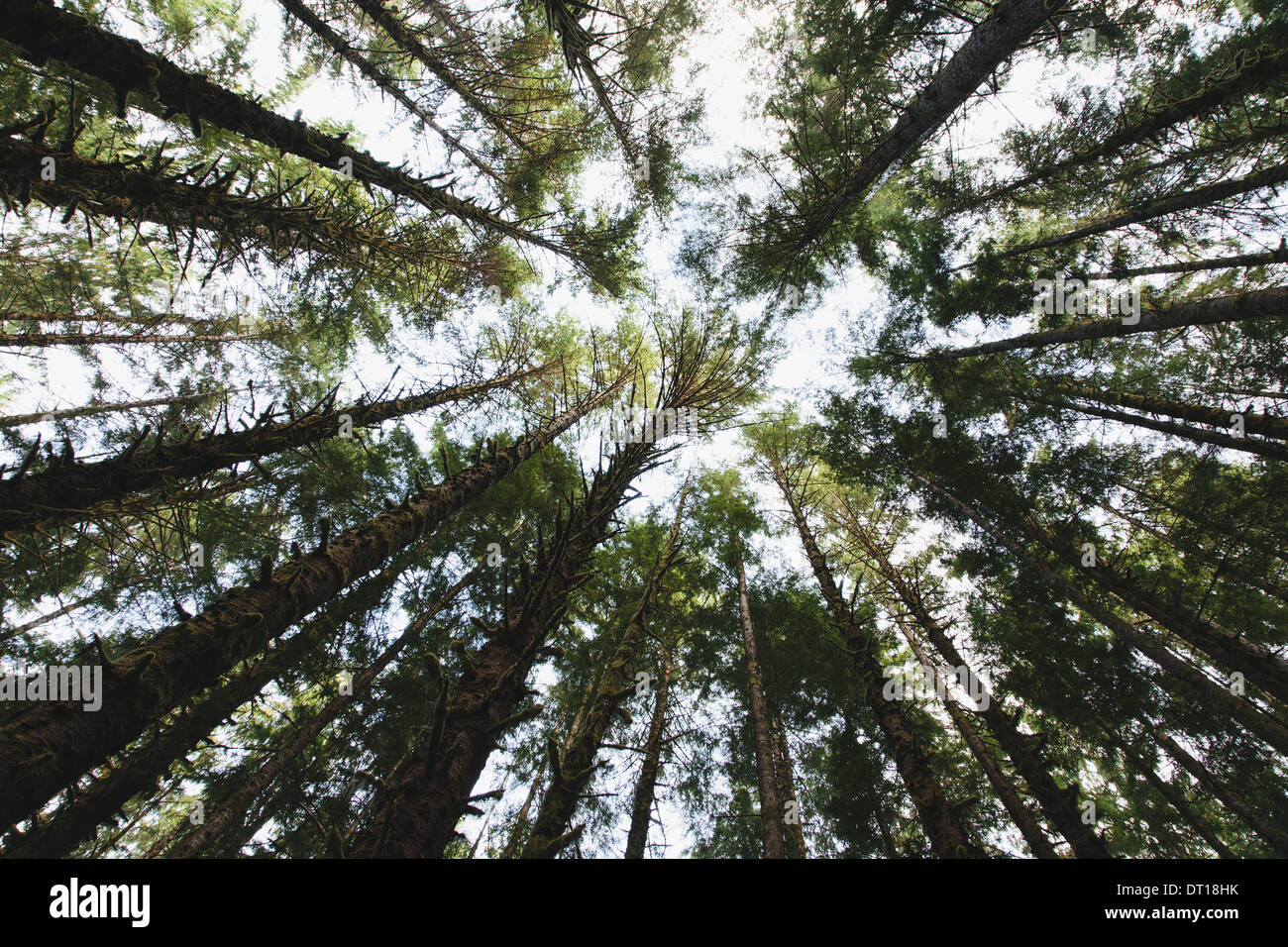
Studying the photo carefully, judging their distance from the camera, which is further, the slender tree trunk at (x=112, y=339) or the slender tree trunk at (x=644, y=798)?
the slender tree trunk at (x=112, y=339)

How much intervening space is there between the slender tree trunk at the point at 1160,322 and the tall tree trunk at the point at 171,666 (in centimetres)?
950

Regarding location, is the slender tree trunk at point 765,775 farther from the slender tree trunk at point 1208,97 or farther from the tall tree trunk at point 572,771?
the slender tree trunk at point 1208,97

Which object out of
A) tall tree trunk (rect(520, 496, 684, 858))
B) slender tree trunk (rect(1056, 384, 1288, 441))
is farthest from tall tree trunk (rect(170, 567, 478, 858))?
slender tree trunk (rect(1056, 384, 1288, 441))

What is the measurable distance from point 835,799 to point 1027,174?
1196cm

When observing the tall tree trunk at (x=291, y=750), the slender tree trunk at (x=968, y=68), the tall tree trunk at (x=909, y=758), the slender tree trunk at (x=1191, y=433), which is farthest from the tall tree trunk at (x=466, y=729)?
the slender tree trunk at (x=1191, y=433)

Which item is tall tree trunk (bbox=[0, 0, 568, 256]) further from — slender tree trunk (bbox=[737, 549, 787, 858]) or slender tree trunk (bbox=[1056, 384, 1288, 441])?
slender tree trunk (bbox=[1056, 384, 1288, 441])

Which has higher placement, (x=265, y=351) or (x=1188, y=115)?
(x=265, y=351)

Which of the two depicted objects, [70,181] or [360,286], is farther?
[360,286]

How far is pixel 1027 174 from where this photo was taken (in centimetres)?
786

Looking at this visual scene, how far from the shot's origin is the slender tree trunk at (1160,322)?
5.08 m

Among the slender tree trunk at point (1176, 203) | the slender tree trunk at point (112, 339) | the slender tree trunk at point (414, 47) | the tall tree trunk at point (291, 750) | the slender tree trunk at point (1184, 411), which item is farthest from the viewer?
the slender tree trunk at point (112, 339)

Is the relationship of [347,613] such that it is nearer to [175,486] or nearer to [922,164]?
[175,486]

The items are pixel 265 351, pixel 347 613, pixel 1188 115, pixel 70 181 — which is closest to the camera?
pixel 70 181
